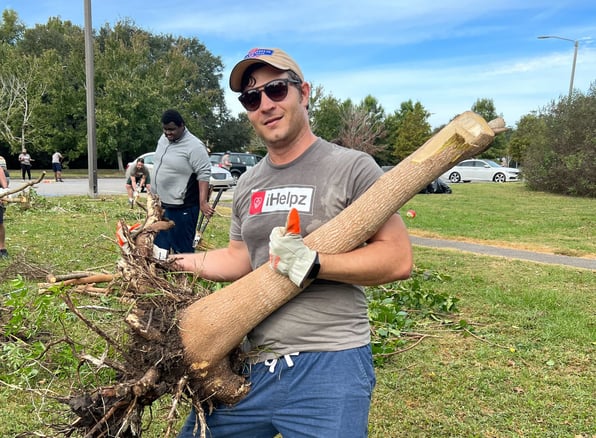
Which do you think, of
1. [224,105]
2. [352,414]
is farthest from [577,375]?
[224,105]

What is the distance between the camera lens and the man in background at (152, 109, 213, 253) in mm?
5453

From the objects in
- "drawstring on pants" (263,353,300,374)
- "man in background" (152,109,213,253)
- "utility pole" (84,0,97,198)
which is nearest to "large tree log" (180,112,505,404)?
"drawstring on pants" (263,353,300,374)

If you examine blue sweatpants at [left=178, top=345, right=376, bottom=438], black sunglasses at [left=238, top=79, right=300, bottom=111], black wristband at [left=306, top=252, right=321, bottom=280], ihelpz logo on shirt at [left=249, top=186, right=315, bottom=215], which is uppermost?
black sunglasses at [left=238, top=79, right=300, bottom=111]

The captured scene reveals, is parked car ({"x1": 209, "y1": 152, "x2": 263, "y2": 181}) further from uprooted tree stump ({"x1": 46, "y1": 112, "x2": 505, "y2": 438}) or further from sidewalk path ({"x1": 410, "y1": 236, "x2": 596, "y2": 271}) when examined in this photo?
uprooted tree stump ({"x1": 46, "y1": 112, "x2": 505, "y2": 438})

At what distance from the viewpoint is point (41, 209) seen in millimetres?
11805

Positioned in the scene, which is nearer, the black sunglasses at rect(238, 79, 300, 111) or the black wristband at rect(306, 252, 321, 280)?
the black wristband at rect(306, 252, 321, 280)

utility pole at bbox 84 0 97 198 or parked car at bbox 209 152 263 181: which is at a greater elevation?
utility pole at bbox 84 0 97 198

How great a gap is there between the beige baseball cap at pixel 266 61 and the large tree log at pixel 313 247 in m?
0.50

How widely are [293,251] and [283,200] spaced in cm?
28

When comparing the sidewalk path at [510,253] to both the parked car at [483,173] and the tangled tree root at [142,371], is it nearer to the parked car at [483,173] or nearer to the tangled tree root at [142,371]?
the tangled tree root at [142,371]

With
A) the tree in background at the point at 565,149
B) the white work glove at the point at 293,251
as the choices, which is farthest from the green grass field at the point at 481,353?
the tree in background at the point at 565,149

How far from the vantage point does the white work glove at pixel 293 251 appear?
146 cm

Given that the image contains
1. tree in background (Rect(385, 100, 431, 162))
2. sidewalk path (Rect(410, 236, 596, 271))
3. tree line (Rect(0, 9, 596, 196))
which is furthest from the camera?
tree in background (Rect(385, 100, 431, 162))

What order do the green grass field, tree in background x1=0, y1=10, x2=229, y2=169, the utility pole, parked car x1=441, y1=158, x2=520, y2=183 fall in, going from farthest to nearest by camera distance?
tree in background x1=0, y1=10, x2=229, y2=169
parked car x1=441, y1=158, x2=520, y2=183
the utility pole
the green grass field
